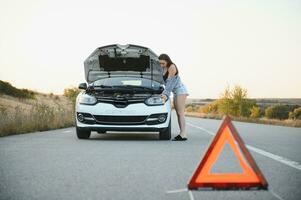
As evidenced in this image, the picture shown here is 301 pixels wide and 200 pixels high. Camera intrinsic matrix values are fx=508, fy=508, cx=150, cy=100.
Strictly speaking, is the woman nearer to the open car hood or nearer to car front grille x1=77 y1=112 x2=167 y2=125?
car front grille x1=77 y1=112 x2=167 y2=125

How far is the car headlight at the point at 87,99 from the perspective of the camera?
11.2 meters

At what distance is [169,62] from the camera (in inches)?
450

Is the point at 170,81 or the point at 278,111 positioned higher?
the point at 170,81

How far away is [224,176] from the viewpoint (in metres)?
4.48

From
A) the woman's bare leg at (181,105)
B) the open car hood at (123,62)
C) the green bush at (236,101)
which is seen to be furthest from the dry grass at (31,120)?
the green bush at (236,101)

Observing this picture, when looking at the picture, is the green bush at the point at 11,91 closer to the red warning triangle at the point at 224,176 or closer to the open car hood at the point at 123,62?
the open car hood at the point at 123,62

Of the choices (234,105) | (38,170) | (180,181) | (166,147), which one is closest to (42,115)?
(166,147)

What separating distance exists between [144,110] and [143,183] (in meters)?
5.71

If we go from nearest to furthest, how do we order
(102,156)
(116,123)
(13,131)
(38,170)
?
1. (38,170)
2. (102,156)
3. (116,123)
4. (13,131)

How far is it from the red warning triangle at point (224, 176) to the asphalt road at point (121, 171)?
0.35 m

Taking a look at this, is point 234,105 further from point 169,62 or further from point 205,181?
point 205,181

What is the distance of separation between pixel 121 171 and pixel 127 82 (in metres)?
5.79

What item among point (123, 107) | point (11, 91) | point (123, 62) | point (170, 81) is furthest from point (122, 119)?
point (11, 91)

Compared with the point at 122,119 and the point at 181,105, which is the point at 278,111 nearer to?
the point at 181,105
